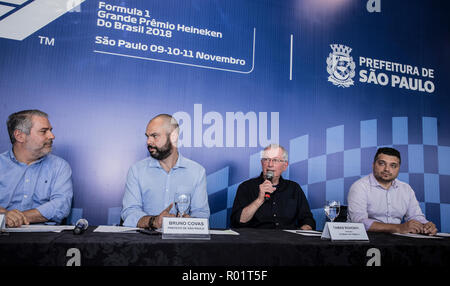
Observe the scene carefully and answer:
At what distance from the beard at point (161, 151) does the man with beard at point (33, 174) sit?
1.98 feet

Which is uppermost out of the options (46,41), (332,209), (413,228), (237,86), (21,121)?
(46,41)

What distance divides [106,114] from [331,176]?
2.10 meters

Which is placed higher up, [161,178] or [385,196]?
[161,178]

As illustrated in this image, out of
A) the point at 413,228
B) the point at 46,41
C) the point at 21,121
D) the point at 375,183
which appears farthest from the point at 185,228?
the point at 46,41

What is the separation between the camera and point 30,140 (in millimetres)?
2402

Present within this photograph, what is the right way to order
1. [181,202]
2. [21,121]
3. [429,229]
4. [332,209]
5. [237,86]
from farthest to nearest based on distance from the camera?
[237,86] → [21,121] → [429,229] → [332,209] → [181,202]

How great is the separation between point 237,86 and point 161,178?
3.74 ft

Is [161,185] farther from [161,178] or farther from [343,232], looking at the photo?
[343,232]

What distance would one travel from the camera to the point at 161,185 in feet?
8.32

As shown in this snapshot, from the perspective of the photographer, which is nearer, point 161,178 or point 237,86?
point 161,178

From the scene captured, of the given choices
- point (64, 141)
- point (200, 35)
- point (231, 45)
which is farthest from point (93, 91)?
point (231, 45)

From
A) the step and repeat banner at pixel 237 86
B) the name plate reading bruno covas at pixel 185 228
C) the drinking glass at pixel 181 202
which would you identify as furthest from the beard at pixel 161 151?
the name plate reading bruno covas at pixel 185 228

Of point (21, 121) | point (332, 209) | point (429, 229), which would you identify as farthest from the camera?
point (21, 121)
